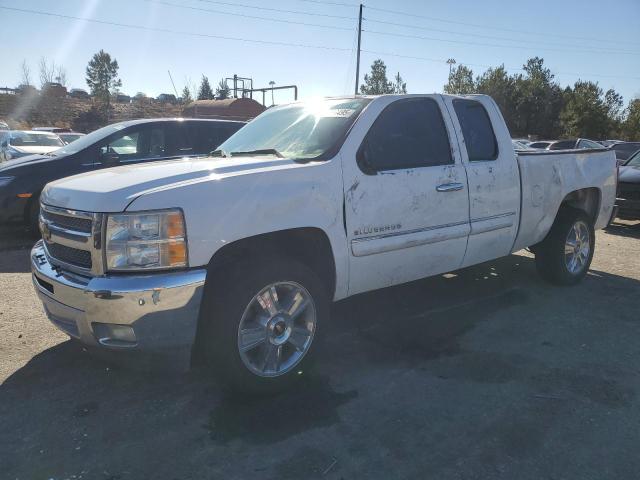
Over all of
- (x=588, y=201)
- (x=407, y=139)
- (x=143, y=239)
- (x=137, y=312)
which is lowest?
(x=137, y=312)

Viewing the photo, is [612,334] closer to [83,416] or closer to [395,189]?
[395,189]

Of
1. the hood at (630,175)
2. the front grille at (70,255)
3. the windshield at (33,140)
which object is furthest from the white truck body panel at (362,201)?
the windshield at (33,140)

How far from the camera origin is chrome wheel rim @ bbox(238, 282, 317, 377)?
3168 mm

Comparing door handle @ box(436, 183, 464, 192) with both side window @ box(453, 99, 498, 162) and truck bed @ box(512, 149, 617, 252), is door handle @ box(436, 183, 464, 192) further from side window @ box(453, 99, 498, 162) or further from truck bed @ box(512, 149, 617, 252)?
truck bed @ box(512, 149, 617, 252)

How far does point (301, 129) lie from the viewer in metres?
4.03

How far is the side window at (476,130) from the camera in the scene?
175 inches

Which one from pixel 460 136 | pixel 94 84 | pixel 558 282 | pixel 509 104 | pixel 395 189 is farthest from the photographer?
pixel 94 84

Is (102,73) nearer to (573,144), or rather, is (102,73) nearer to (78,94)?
(78,94)

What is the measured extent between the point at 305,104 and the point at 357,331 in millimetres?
2013

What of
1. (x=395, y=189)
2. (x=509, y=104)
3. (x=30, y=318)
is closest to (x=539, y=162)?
(x=395, y=189)

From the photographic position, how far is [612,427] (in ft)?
9.71

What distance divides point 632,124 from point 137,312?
58513 millimetres

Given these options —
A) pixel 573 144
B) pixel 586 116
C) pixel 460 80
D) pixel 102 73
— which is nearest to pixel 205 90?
pixel 102 73

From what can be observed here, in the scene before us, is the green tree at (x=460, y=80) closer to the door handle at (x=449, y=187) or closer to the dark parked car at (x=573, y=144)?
the dark parked car at (x=573, y=144)
